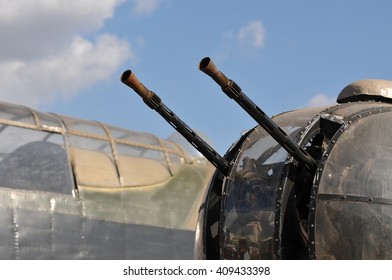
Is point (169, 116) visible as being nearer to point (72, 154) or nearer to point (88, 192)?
point (88, 192)

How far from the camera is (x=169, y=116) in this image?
19.9ft

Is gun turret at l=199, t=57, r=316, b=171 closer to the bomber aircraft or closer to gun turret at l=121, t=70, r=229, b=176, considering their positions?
gun turret at l=121, t=70, r=229, b=176

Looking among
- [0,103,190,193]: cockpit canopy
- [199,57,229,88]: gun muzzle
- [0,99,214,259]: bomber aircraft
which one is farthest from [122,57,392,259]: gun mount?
[0,103,190,193]: cockpit canopy

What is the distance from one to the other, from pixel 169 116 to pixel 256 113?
0.76 meters

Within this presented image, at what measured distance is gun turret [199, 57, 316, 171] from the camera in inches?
213

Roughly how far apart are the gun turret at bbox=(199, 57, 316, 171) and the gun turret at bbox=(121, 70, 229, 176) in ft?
2.01

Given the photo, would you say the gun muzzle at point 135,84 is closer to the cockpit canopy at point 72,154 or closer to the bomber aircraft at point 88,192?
the bomber aircraft at point 88,192

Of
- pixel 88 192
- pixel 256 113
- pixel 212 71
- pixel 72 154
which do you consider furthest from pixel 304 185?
pixel 72 154

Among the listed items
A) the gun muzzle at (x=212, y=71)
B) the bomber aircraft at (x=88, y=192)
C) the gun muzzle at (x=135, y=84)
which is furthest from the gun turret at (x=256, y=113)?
the bomber aircraft at (x=88, y=192)

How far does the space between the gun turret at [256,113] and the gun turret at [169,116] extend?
61 cm

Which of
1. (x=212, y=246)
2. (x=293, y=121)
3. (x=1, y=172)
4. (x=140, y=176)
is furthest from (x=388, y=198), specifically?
(x=140, y=176)

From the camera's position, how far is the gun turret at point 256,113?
17.7 ft

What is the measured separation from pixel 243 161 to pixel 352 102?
1.19 m

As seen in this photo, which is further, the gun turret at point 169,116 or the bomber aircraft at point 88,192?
the bomber aircraft at point 88,192
